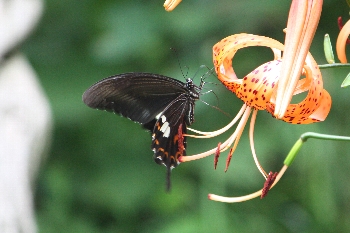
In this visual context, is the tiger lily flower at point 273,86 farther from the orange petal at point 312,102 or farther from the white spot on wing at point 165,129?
the white spot on wing at point 165,129

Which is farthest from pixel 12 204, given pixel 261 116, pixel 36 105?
pixel 261 116

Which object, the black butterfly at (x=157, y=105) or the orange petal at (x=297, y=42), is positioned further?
the black butterfly at (x=157, y=105)

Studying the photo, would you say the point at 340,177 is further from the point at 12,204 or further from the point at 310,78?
the point at 310,78

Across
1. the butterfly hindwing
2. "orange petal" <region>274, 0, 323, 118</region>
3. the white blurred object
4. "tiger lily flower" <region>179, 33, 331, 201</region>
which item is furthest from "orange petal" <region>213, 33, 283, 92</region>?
the white blurred object

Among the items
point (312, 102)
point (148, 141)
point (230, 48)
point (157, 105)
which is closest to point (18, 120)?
point (148, 141)

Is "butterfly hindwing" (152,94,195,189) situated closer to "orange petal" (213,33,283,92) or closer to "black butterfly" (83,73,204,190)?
"black butterfly" (83,73,204,190)

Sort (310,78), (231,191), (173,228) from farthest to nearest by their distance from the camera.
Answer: (231,191) < (173,228) < (310,78)

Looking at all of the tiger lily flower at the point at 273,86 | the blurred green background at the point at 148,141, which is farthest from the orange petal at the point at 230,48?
the blurred green background at the point at 148,141
